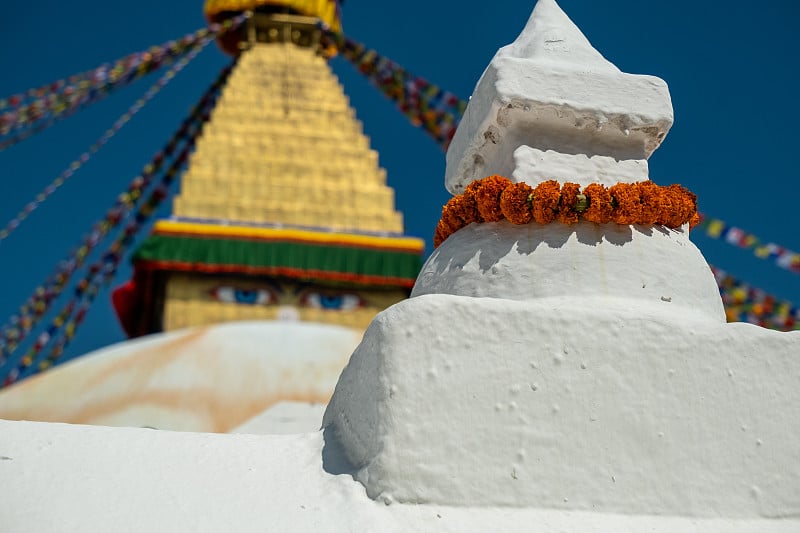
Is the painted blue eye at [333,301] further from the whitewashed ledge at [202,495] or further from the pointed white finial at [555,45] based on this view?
the whitewashed ledge at [202,495]

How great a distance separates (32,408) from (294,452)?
24.9 ft

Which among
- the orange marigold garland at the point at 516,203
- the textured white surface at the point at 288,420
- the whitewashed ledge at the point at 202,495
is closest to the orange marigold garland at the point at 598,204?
the orange marigold garland at the point at 516,203

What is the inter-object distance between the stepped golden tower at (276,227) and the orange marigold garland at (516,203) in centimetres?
948

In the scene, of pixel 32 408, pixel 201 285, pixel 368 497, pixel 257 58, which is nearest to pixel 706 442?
pixel 368 497

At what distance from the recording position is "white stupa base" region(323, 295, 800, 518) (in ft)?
8.18

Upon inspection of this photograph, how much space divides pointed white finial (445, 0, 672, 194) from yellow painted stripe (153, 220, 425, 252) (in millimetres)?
9415

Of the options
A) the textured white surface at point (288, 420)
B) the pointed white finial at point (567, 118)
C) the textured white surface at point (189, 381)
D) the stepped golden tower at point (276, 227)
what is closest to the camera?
the pointed white finial at point (567, 118)

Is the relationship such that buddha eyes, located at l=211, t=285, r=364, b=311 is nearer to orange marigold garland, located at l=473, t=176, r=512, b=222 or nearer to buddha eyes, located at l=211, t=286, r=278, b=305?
buddha eyes, located at l=211, t=286, r=278, b=305

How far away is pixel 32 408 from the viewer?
913 centimetres

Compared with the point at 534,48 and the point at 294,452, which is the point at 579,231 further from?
the point at 294,452

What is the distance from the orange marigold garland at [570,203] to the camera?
10.1 feet

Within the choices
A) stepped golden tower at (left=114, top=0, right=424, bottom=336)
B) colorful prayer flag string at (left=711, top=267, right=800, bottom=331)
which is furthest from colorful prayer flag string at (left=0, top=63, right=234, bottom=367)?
colorful prayer flag string at (left=711, top=267, right=800, bottom=331)

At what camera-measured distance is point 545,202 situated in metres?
3.05

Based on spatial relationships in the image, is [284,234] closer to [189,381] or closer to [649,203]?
[189,381]
